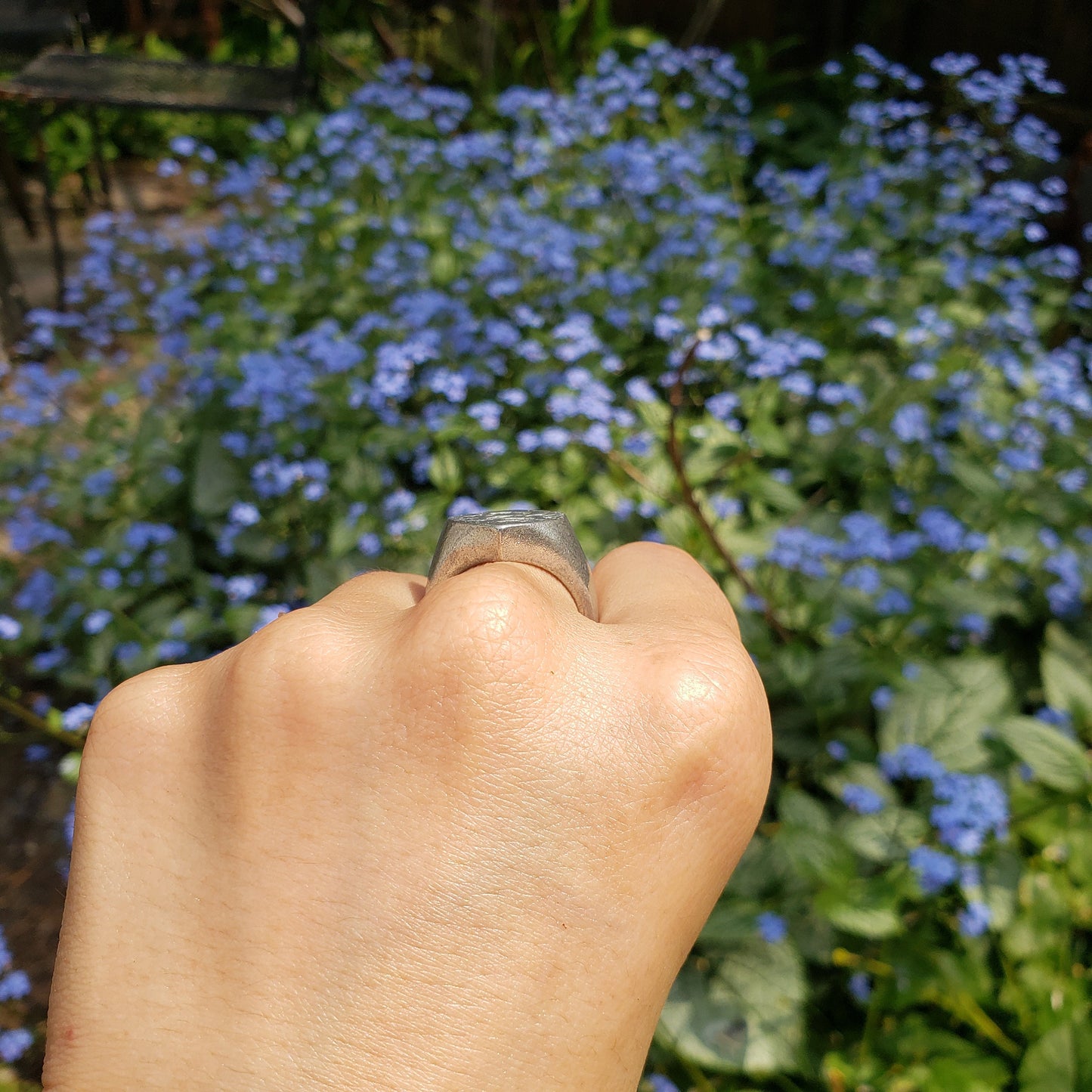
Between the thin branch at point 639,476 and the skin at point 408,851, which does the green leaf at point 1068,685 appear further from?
the skin at point 408,851

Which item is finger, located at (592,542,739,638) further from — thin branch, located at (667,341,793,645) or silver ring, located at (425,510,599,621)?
thin branch, located at (667,341,793,645)

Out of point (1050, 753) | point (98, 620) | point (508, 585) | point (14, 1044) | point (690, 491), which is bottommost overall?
point (14, 1044)

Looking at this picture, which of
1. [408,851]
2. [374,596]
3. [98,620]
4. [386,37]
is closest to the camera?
[408,851]

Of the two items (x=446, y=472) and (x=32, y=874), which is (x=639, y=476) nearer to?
(x=446, y=472)

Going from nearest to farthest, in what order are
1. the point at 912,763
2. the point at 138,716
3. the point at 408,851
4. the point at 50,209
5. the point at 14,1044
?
the point at 408,851 → the point at 138,716 → the point at 912,763 → the point at 14,1044 → the point at 50,209

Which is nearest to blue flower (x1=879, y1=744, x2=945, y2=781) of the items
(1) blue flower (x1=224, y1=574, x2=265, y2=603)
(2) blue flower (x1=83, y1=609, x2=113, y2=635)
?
(1) blue flower (x1=224, y1=574, x2=265, y2=603)

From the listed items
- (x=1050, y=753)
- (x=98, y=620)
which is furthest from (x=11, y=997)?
(x=1050, y=753)
